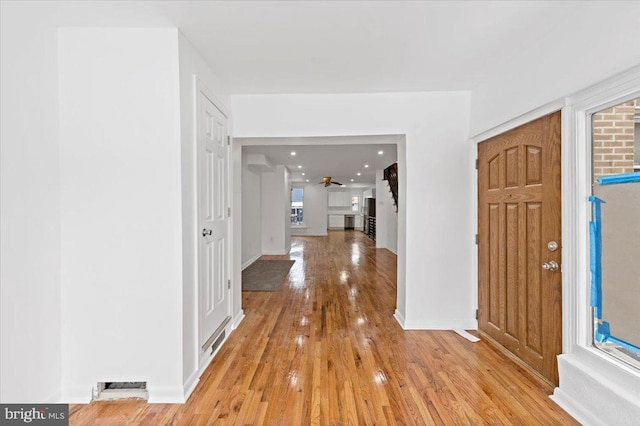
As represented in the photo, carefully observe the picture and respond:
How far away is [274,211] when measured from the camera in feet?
26.6

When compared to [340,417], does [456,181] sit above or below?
above

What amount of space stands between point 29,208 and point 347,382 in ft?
7.78

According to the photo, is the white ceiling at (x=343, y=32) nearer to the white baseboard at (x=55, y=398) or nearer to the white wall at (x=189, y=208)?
the white wall at (x=189, y=208)

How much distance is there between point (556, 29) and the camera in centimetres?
187

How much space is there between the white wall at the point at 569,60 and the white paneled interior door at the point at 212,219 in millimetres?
2543

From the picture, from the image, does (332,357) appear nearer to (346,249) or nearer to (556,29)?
(556,29)

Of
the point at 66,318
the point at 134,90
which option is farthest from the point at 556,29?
the point at 66,318

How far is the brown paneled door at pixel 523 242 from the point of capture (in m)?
2.00

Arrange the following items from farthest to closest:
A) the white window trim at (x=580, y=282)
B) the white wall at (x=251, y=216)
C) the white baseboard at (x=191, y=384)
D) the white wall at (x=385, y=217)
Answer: the white wall at (x=385, y=217)
the white wall at (x=251, y=216)
the white baseboard at (x=191, y=384)
the white window trim at (x=580, y=282)

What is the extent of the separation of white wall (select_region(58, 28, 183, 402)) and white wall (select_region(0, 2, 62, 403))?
0.07 m

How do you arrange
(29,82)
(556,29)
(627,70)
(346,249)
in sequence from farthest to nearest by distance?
(346,249), (556,29), (29,82), (627,70)

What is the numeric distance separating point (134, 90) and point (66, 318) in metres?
1.62

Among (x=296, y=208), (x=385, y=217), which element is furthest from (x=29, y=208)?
(x=296, y=208)

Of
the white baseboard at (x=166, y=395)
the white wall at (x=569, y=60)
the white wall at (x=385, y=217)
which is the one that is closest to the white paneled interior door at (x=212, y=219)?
the white baseboard at (x=166, y=395)
